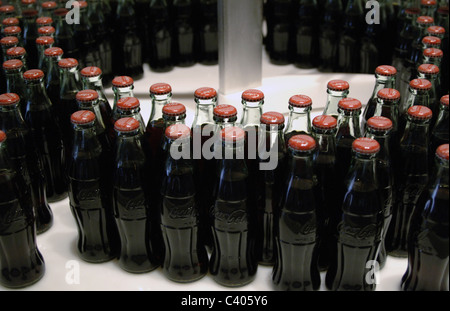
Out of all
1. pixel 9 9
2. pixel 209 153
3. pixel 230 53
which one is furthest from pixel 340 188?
pixel 9 9

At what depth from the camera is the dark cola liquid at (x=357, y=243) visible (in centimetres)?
92

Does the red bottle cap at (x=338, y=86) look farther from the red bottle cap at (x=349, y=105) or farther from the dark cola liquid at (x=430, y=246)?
the dark cola liquid at (x=430, y=246)

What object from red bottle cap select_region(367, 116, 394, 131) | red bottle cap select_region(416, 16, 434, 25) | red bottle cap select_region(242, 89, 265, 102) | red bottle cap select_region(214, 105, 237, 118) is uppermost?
red bottle cap select_region(416, 16, 434, 25)

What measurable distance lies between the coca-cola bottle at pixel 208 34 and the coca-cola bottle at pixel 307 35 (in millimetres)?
302

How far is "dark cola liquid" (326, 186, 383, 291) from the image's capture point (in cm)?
92

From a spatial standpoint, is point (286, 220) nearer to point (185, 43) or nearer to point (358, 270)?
point (358, 270)

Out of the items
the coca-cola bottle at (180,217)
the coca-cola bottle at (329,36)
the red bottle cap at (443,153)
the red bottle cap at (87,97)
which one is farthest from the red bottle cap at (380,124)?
the coca-cola bottle at (329,36)

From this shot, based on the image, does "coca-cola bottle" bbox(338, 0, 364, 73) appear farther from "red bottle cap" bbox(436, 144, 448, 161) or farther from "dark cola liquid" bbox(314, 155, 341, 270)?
"red bottle cap" bbox(436, 144, 448, 161)

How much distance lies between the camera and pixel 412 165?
1.04 metres

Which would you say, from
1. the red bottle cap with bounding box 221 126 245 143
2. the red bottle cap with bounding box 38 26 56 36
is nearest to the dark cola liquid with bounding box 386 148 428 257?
the red bottle cap with bounding box 221 126 245 143

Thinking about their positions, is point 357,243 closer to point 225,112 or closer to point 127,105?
point 225,112

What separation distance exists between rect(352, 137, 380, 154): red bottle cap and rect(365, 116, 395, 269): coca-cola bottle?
6 cm

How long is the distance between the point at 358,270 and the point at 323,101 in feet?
2.65

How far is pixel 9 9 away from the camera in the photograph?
162 centimetres
